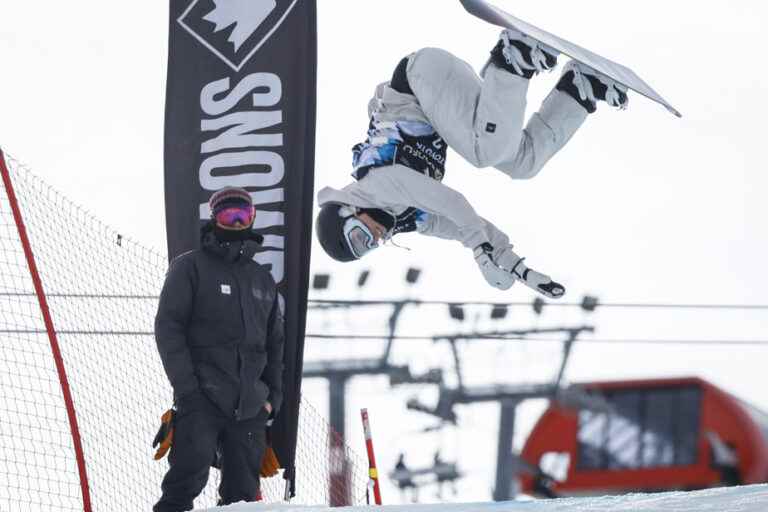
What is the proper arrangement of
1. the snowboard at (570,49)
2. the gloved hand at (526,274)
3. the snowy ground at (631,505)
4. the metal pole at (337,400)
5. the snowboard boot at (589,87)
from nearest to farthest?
the snowy ground at (631,505), the snowboard at (570,49), the gloved hand at (526,274), the snowboard boot at (589,87), the metal pole at (337,400)

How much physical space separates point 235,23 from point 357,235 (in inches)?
69.7

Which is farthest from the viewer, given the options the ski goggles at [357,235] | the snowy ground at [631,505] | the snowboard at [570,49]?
the ski goggles at [357,235]

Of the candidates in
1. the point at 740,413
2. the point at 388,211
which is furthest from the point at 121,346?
the point at 740,413

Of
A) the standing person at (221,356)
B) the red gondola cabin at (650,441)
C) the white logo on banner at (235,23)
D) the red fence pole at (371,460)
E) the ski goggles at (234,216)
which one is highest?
the white logo on banner at (235,23)

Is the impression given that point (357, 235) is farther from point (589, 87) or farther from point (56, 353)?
point (56, 353)

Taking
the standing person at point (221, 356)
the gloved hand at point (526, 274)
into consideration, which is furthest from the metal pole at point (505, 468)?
the gloved hand at point (526, 274)

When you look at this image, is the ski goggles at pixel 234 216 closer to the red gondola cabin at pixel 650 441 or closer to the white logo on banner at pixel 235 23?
the white logo on banner at pixel 235 23

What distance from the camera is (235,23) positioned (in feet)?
25.4

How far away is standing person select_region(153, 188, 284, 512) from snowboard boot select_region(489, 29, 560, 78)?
1360mm

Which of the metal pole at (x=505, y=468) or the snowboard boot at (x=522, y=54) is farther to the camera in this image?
Result: the metal pole at (x=505, y=468)

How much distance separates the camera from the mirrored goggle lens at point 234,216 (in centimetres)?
662

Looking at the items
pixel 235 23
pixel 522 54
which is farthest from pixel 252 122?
pixel 522 54

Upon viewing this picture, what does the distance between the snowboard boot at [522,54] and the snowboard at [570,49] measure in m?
0.04

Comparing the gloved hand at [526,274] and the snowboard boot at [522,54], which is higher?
the snowboard boot at [522,54]
